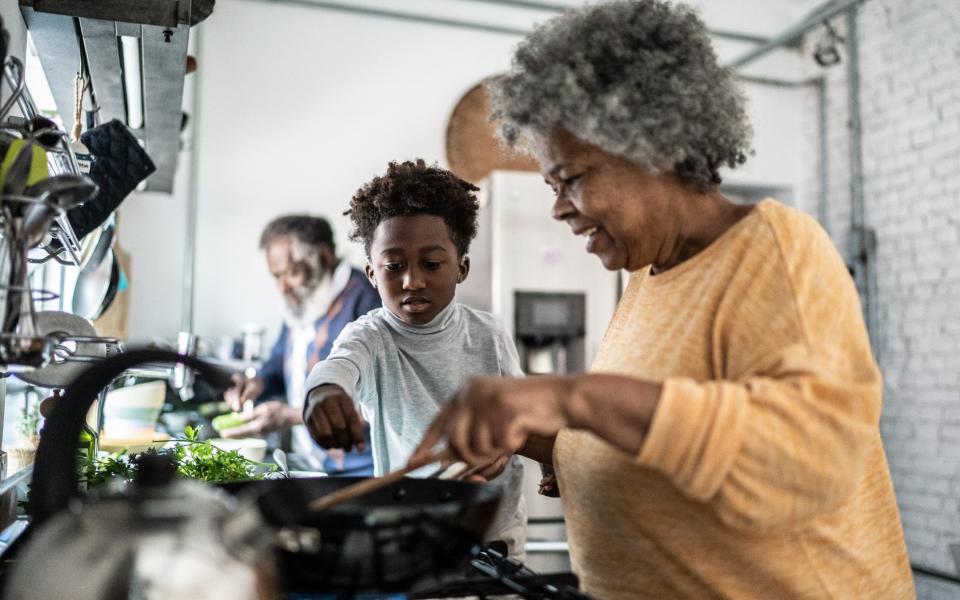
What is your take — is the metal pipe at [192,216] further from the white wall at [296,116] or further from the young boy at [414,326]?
the young boy at [414,326]

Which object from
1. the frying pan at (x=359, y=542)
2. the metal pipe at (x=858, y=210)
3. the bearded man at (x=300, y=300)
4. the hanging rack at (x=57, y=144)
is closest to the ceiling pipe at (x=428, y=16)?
the metal pipe at (x=858, y=210)

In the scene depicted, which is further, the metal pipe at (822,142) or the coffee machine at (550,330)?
the metal pipe at (822,142)

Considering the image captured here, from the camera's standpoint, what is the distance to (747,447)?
0.76 metres

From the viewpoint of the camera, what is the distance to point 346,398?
1065 millimetres

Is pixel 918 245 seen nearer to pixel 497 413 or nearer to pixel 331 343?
pixel 331 343

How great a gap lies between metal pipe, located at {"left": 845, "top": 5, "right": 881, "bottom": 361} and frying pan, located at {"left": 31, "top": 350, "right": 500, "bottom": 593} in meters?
3.81

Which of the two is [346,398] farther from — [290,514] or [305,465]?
[305,465]

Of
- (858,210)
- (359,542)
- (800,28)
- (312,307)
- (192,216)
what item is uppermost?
(800,28)

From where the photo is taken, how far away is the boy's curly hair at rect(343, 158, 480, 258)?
1.67 meters

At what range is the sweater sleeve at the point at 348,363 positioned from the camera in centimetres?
115

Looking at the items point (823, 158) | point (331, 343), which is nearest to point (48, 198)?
point (331, 343)

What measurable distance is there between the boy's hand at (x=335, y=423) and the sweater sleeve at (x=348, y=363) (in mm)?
20

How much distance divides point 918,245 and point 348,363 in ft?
11.0

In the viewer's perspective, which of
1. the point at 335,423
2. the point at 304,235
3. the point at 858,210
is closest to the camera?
the point at 335,423
